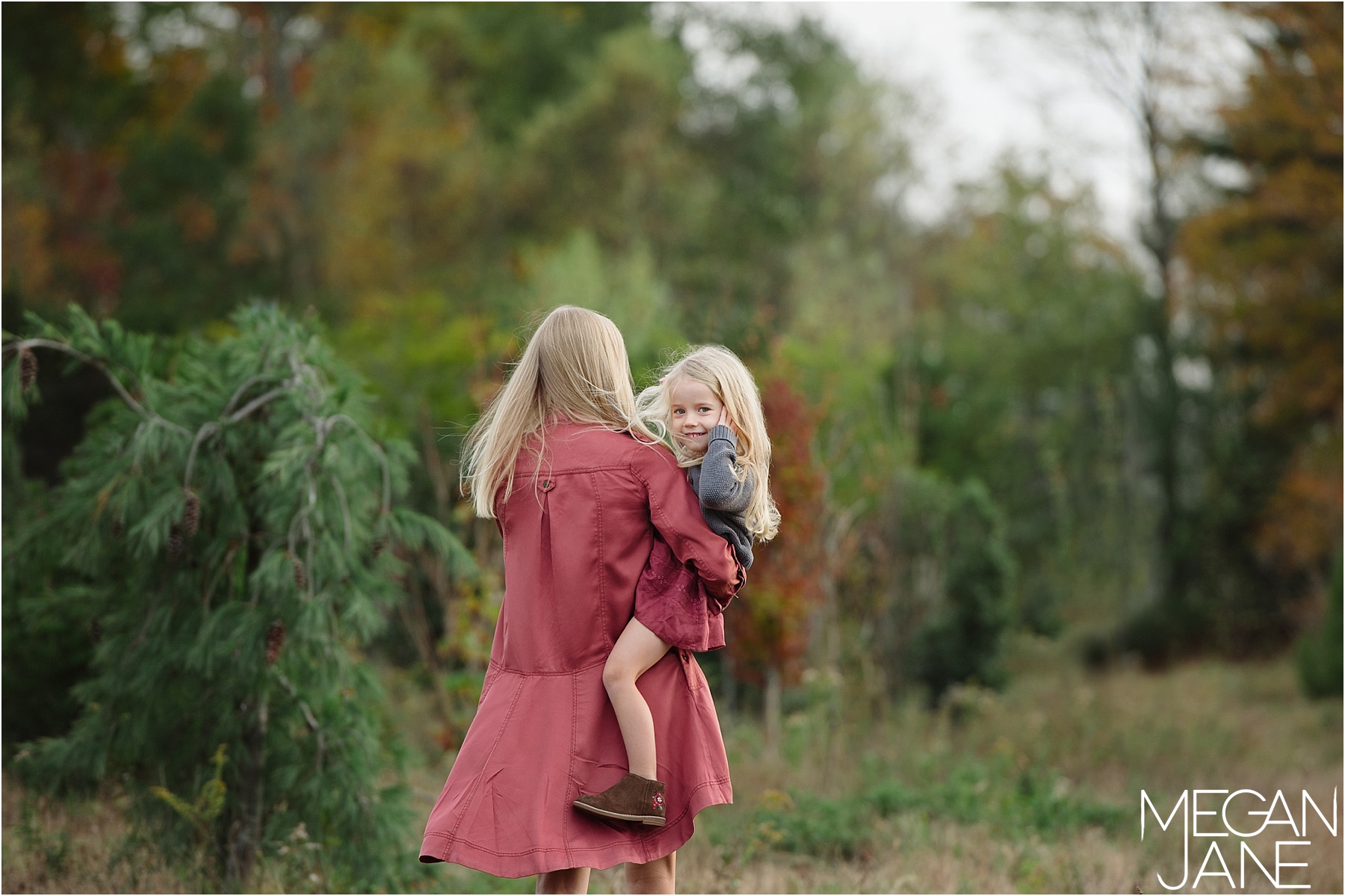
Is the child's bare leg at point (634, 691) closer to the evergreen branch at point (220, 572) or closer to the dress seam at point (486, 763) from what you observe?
the dress seam at point (486, 763)

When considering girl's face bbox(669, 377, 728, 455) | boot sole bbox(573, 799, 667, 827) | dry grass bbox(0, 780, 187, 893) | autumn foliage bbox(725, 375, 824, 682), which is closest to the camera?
boot sole bbox(573, 799, 667, 827)

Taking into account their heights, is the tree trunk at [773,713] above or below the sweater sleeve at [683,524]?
below

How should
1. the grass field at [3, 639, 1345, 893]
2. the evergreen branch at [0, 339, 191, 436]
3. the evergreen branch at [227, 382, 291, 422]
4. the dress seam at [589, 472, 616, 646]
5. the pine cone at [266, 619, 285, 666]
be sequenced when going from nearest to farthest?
the dress seam at [589, 472, 616, 646], the pine cone at [266, 619, 285, 666], the evergreen branch at [0, 339, 191, 436], the evergreen branch at [227, 382, 291, 422], the grass field at [3, 639, 1345, 893]

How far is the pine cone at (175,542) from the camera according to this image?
11.6ft

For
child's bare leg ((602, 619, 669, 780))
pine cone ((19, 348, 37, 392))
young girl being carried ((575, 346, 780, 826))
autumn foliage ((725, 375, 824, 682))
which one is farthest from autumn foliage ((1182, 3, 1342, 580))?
pine cone ((19, 348, 37, 392))

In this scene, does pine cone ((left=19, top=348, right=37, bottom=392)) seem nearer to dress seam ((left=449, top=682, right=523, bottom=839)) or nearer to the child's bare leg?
dress seam ((left=449, top=682, right=523, bottom=839))

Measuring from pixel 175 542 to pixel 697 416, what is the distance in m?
1.92

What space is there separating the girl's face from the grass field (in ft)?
6.56

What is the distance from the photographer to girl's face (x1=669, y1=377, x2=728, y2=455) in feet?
8.75

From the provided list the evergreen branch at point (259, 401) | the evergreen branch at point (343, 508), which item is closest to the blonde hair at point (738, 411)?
the evergreen branch at point (343, 508)

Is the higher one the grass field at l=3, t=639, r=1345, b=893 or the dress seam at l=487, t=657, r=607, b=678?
the dress seam at l=487, t=657, r=607, b=678

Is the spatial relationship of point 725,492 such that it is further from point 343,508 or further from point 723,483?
point 343,508

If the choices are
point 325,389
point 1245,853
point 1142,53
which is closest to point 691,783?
point 325,389

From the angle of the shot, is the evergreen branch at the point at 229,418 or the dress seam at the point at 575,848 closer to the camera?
the dress seam at the point at 575,848
